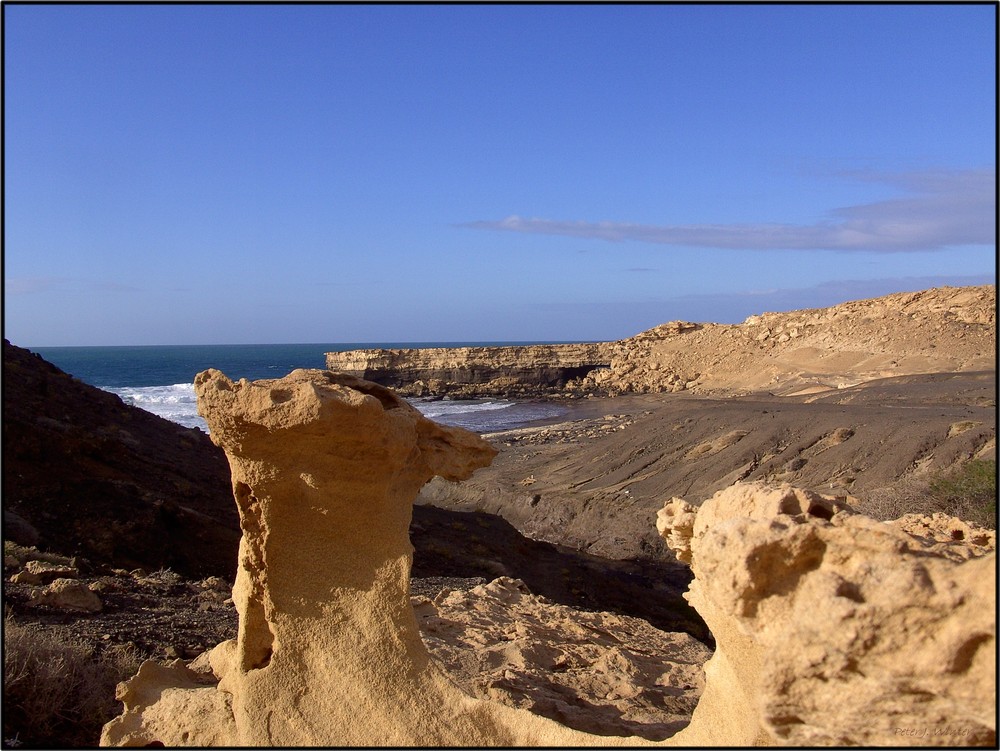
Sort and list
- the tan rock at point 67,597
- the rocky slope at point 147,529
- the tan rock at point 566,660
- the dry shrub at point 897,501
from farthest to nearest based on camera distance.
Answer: the dry shrub at point 897,501
the rocky slope at point 147,529
the tan rock at point 67,597
the tan rock at point 566,660

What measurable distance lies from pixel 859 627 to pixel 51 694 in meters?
4.47

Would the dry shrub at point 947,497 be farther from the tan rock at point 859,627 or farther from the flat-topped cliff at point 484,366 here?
the flat-topped cliff at point 484,366

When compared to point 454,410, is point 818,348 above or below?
above

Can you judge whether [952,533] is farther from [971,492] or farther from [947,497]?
[971,492]

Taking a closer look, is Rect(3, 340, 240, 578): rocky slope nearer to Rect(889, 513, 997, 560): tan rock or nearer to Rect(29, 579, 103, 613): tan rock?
Rect(29, 579, 103, 613): tan rock

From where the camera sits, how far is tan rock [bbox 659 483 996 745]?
6.41 ft

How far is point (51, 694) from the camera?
4.50 metres

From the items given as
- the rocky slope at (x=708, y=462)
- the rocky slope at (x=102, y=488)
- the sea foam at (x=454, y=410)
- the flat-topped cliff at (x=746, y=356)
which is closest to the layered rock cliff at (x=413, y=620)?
the rocky slope at (x=102, y=488)

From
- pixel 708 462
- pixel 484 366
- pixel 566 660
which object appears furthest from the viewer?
pixel 484 366

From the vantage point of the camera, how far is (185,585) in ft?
24.5

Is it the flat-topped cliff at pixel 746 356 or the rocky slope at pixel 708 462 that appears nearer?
the rocky slope at pixel 708 462

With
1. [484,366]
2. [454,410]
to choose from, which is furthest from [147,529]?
[484,366]

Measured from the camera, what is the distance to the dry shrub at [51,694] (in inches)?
172

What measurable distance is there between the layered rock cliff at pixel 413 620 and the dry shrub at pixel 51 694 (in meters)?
0.52
